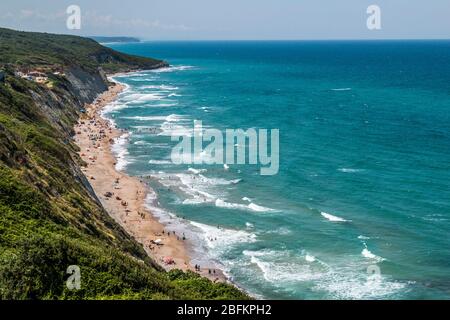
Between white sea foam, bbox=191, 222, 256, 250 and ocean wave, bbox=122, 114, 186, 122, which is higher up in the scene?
ocean wave, bbox=122, 114, 186, 122

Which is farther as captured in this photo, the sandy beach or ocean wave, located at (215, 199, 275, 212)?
ocean wave, located at (215, 199, 275, 212)

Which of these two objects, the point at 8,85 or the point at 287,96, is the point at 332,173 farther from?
the point at 287,96

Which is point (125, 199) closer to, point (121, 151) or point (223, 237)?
point (223, 237)

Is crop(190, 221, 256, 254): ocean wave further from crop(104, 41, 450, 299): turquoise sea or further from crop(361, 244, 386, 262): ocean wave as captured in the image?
crop(361, 244, 386, 262): ocean wave

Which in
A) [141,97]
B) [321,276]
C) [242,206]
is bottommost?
[321,276]

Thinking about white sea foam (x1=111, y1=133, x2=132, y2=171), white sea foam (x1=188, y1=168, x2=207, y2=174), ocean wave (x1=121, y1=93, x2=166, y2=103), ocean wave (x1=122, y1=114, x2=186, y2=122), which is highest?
ocean wave (x1=121, y1=93, x2=166, y2=103)

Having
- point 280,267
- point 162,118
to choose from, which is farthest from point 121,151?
point 280,267

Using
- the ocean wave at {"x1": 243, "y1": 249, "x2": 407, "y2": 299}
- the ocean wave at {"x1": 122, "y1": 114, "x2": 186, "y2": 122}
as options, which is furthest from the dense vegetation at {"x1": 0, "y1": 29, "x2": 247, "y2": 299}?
the ocean wave at {"x1": 122, "y1": 114, "x2": 186, "y2": 122}
